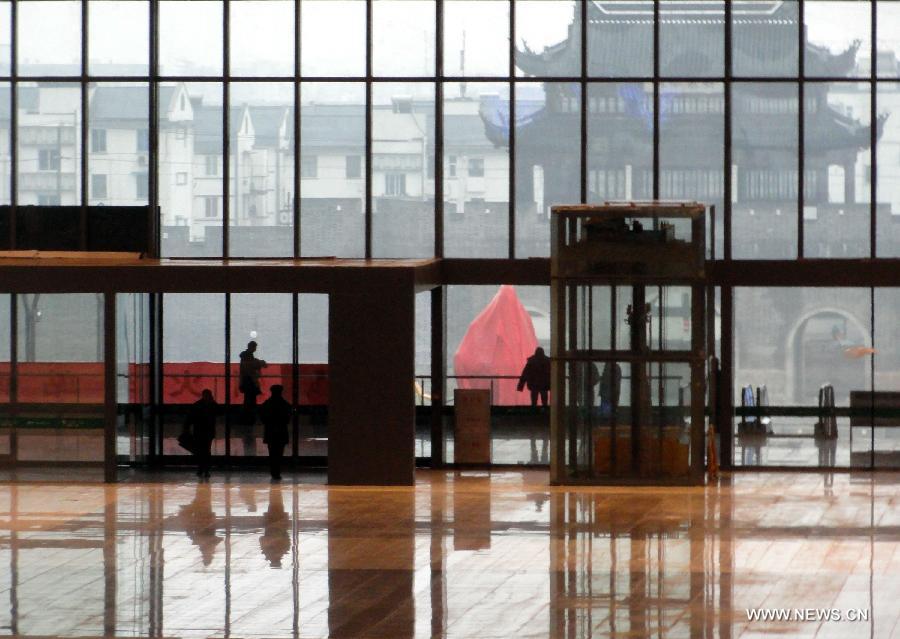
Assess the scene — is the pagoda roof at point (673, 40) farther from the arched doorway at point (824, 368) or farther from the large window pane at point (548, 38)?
the arched doorway at point (824, 368)

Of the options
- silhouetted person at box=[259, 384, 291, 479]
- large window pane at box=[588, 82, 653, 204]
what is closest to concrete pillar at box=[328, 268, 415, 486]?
silhouetted person at box=[259, 384, 291, 479]

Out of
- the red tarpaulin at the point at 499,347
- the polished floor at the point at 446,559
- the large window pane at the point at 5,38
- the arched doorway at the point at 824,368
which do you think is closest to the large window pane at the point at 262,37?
the large window pane at the point at 5,38

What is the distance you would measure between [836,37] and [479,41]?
18.1 ft

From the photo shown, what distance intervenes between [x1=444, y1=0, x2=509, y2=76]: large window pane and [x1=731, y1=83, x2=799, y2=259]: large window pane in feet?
12.2

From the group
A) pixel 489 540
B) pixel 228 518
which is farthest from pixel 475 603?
pixel 228 518

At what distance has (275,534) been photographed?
19.5m

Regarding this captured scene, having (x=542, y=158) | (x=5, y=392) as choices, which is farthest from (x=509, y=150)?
(x=5, y=392)

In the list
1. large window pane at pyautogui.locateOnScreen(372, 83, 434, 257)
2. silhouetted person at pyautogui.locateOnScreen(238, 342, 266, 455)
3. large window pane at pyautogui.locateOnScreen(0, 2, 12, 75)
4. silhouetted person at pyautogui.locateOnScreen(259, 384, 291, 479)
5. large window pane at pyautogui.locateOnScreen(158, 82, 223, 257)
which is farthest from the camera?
large window pane at pyautogui.locateOnScreen(0, 2, 12, 75)

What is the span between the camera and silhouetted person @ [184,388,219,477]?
25797 millimetres

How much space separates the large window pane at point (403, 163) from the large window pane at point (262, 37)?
1.58 meters

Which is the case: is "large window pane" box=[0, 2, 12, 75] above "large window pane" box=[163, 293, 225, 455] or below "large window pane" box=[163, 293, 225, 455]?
above

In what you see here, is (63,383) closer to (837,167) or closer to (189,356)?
(189,356)

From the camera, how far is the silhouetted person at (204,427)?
25797 mm

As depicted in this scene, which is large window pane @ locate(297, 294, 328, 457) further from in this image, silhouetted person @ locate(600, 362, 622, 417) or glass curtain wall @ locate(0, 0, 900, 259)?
silhouetted person @ locate(600, 362, 622, 417)
